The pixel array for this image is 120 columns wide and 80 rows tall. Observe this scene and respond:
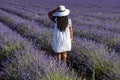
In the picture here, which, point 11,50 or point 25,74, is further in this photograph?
point 11,50

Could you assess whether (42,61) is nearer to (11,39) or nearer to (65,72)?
(65,72)

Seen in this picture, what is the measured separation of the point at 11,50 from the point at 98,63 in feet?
5.71

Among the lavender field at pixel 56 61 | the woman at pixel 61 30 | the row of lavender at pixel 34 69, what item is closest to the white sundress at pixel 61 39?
the woman at pixel 61 30

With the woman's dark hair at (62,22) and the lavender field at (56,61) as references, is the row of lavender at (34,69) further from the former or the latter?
the woman's dark hair at (62,22)

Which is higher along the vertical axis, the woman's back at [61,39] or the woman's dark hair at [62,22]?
the woman's dark hair at [62,22]

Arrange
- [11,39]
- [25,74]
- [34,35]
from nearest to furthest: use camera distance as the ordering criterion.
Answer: [25,74] → [11,39] → [34,35]

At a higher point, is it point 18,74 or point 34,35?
point 18,74

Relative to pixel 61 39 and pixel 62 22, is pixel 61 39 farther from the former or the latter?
pixel 62 22

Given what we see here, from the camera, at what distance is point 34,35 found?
8109 millimetres

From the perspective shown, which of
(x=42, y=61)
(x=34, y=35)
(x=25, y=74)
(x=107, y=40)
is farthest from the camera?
(x=34, y=35)

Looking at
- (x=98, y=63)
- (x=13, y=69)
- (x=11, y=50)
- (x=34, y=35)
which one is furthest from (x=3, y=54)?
(x=34, y=35)

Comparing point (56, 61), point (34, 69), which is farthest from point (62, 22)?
point (34, 69)

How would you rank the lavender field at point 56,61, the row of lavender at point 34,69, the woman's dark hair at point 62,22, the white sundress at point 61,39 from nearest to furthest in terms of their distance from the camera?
1. the row of lavender at point 34,69
2. the lavender field at point 56,61
3. the woman's dark hair at point 62,22
4. the white sundress at point 61,39

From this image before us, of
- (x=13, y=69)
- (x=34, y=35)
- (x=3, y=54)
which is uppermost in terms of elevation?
(x=13, y=69)
